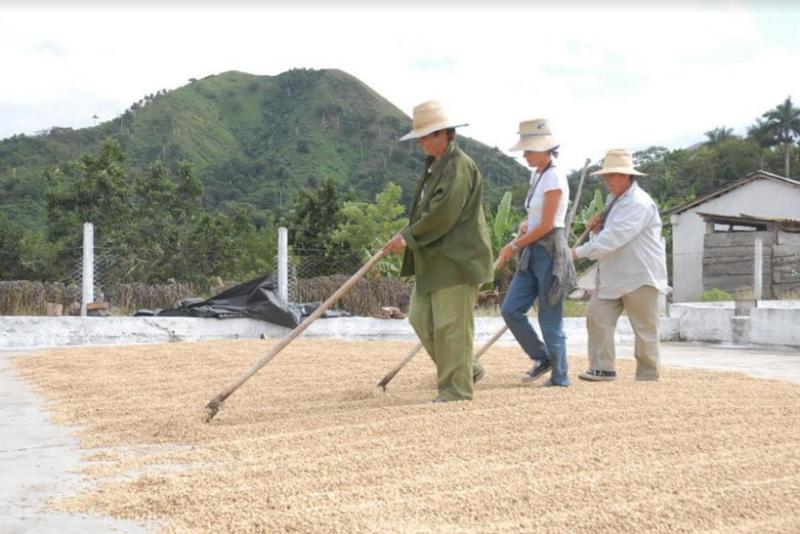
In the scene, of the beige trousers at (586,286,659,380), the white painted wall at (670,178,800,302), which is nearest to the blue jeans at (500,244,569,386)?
the beige trousers at (586,286,659,380)

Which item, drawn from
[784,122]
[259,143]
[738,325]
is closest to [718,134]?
[784,122]

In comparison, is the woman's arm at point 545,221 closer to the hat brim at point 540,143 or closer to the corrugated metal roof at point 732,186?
the hat brim at point 540,143

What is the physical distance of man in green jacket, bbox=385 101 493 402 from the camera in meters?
4.44

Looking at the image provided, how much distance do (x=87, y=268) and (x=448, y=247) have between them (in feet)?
21.9

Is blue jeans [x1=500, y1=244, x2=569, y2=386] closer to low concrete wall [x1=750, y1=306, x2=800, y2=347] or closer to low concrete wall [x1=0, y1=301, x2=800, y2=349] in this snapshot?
low concrete wall [x1=0, y1=301, x2=800, y2=349]

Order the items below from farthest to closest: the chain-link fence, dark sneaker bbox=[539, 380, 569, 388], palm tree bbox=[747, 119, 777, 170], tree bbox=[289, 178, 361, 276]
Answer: palm tree bbox=[747, 119, 777, 170]
tree bbox=[289, 178, 361, 276]
the chain-link fence
dark sneaker bbox=[539, 380, 569, 388]

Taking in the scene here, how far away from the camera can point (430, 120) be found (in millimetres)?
4535

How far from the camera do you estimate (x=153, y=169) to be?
26.7 m

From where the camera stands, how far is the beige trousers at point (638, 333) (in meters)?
5.43

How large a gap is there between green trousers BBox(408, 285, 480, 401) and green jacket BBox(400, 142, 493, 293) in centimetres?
7

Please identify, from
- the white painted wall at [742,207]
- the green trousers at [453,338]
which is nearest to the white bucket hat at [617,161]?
the green trousers at [453,338]

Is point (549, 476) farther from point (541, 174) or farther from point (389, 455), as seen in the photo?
point (541, 174)

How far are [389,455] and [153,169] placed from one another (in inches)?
Answer: 982

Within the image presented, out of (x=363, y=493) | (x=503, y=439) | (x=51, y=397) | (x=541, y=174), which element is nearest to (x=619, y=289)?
(x=541, y=174)
